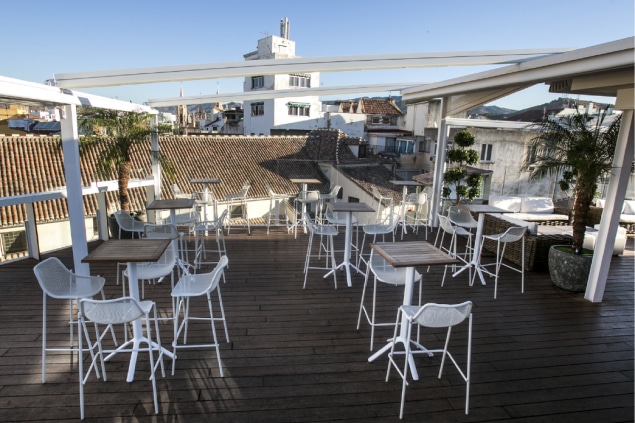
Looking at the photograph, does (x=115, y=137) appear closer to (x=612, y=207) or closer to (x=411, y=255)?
(x=411, y=255)

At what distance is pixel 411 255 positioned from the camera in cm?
312

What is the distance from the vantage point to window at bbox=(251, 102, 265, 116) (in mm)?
30297

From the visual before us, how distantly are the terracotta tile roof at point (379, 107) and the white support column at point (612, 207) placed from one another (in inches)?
1188

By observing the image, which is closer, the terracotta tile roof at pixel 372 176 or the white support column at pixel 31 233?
the white support column at pixel 31 233

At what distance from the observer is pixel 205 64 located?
4.22 m

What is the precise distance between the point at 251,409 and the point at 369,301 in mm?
2159

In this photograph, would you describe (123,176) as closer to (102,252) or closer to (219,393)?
(102,252)

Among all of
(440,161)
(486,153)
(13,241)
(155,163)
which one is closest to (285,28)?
(486,153)

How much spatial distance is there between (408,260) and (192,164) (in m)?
17.6

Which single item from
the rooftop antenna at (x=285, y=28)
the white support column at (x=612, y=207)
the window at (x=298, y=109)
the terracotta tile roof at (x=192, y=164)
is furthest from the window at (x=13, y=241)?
the rooftop antenna at (x=285, y=28)

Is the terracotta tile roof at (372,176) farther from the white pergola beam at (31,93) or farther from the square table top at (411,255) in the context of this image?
the white pergola beam at (31,93)

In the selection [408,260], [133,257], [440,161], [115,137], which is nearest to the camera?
[133,257]

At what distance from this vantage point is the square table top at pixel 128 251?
2793mm

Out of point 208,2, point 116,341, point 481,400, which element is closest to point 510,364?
point 481,400
